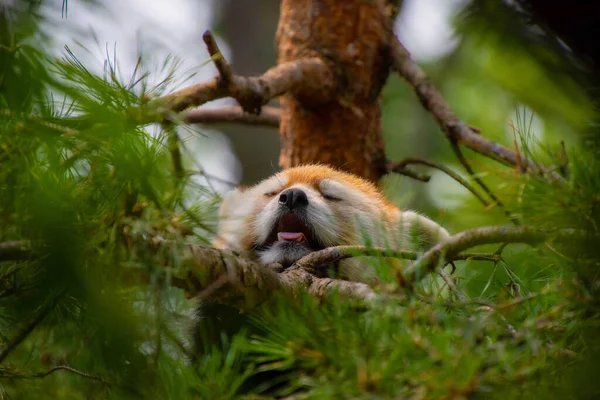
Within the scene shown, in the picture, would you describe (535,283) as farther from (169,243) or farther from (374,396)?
(169,243)

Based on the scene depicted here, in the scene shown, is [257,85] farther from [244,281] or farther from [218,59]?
[244,281]

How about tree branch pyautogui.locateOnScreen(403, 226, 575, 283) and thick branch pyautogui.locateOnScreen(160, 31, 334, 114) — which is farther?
thick branch pyautogui.locateOnScreen(160, 31, 334, 114)

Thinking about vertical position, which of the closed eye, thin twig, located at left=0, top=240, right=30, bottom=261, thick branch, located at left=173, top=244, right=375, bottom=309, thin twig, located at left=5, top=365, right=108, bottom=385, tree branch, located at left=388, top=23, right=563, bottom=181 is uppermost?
tree branch, located at left=388, top=23, right=563, bottom=181

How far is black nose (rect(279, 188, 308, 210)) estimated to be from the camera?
310 cm

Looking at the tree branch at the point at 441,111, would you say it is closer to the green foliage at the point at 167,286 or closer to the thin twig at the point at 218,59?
the green foliage at the point at 167,286

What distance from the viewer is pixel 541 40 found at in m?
1.68

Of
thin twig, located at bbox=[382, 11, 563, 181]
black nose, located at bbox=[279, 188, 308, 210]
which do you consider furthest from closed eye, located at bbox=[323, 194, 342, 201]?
thin twig, located at bbox=[382, 11, 563, 181]

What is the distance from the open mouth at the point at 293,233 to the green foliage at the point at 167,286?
42.4 inches

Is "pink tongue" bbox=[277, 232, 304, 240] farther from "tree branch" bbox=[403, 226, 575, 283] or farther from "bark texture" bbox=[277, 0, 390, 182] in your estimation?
"tree branch" bbox=[403, 226, 575, 283]

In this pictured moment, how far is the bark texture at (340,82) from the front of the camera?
360 centimetres

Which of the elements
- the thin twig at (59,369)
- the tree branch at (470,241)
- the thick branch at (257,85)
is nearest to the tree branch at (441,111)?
the thick branch at (257,85)

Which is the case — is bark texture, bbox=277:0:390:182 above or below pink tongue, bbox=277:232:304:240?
above

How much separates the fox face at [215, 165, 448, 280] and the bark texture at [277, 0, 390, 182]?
0.23 metres

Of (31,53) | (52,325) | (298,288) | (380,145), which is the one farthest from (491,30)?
(380,145)
